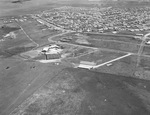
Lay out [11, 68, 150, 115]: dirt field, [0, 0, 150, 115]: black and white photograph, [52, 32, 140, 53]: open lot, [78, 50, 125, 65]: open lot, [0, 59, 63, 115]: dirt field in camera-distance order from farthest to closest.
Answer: [52, 32, 140, 53]: open lot < [78, 50, 125, 65]: open lot < [0, 59, 63, 115]: dirt field < [0, 0, 150, 115]: black and white photograph < [11, 68, 150, 115]: dirt field

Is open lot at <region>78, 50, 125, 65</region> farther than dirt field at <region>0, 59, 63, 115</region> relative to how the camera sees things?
Yes

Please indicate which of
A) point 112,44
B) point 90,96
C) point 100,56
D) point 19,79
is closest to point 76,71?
A: point 90,96

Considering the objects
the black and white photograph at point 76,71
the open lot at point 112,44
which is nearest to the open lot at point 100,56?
the black and white photograph at point 76,71

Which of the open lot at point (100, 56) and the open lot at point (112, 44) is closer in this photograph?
the open lot at point (100, 56)

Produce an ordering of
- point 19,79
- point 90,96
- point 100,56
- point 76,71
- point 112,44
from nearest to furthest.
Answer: point 90,96 < point 19,79 < point 76,71 < point 100,56 < point 112,44

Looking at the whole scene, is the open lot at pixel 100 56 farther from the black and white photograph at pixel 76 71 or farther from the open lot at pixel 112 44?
the open lot at pixel 112 44

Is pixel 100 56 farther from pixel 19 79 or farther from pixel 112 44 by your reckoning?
pixel 19 79

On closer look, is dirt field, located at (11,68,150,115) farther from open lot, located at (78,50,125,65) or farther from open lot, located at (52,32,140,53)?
open lot, located at (52,32,140,53)

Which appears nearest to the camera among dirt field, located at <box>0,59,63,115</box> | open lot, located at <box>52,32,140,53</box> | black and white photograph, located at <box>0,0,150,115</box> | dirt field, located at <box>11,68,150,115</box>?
dirt field, located at <box>11,68,150,115</box>

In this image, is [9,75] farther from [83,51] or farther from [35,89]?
[83,51]

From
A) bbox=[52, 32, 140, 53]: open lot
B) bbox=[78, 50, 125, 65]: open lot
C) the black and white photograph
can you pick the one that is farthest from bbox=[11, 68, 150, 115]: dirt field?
bbox=[52, 32, 140, 53]: open lot

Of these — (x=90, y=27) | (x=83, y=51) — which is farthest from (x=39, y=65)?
(x=90, y=27)

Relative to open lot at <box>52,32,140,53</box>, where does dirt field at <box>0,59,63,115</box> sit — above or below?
below
